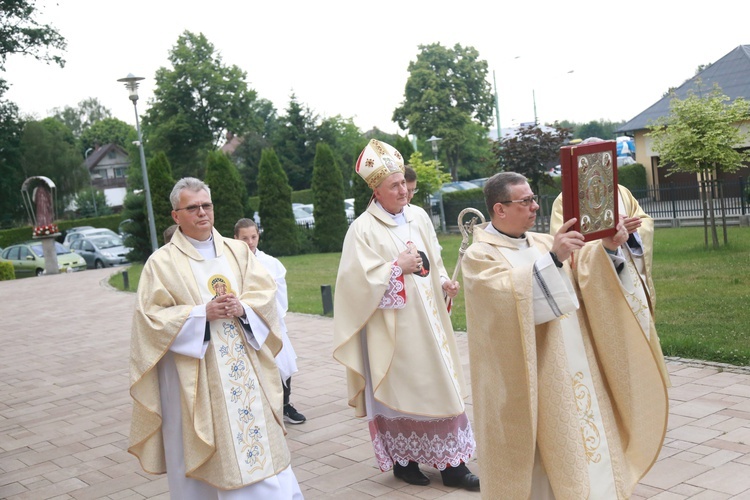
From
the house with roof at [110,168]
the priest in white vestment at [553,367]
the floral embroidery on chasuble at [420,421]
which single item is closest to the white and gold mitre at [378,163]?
the floral embroidery on chasuble at [420,421]

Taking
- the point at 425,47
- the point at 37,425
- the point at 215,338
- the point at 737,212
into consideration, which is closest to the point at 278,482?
the point at 215,338

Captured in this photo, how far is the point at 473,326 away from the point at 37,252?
2980 centimetres

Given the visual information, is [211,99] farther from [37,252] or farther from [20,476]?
[20,476]

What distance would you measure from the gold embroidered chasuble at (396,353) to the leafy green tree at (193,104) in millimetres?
47400

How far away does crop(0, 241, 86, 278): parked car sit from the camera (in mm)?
30153

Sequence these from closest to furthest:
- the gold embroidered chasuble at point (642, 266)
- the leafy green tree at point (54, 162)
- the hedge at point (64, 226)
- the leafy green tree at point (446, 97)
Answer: the gold embroidered chasuble at point (642, 266)
the hedge at point (64, 226)
the leafy green tree at point (446, 97)
the leafy green tree at point (54, 162)

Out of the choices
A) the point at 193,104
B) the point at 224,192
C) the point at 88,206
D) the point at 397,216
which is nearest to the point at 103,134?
the point at 88,206

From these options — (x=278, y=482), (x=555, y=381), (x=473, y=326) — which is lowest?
(x=278, y=482)

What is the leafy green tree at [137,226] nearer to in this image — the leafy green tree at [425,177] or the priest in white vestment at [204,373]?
the leafy green tree at [425,177]

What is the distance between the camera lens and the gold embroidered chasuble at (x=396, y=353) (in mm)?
5230

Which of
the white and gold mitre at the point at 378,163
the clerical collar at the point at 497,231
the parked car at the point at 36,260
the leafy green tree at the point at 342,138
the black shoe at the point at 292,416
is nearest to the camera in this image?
the clerical collar at the point at 497,231

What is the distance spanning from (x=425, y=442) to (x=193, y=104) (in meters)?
50.0

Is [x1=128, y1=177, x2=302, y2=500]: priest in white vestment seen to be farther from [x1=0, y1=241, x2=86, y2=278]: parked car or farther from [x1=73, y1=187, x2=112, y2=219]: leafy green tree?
[x1=73, y1=187, x2=112, y2=219]: leafy green tree

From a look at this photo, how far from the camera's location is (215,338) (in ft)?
14.9
